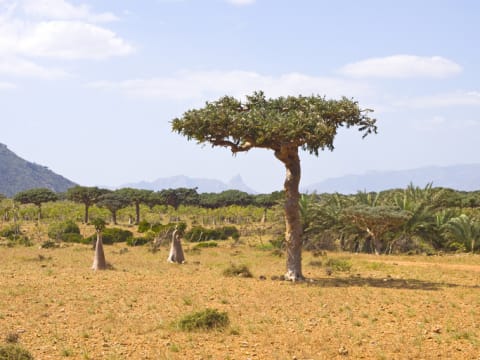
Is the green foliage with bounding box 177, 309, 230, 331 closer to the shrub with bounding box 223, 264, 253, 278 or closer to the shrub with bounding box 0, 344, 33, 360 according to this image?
the shrub with bounding box 0, 344, 33, 360

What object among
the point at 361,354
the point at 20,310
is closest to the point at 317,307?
the point at 361,354

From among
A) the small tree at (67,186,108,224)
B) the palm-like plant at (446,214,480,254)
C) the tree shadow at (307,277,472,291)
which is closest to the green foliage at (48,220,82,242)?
the small tree at (67,186,108,224)

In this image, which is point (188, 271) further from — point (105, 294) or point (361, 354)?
point (361, 354)

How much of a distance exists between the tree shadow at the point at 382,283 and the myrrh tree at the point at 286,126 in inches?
39.0

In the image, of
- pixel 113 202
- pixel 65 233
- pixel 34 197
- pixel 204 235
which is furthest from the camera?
pixel 34 197

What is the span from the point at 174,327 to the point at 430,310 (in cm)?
589

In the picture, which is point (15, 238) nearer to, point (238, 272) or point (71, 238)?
point (71, 238)

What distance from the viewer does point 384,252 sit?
92.6 feet

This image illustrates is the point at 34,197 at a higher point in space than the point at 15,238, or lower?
higher

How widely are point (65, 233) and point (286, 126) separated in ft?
103

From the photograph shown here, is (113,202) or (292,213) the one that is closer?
(292,213)

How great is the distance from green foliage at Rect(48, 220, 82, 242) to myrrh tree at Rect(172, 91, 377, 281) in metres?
25.5

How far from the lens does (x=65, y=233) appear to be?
1673 inches

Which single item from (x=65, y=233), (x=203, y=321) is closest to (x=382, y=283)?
(x=203, y=321)
